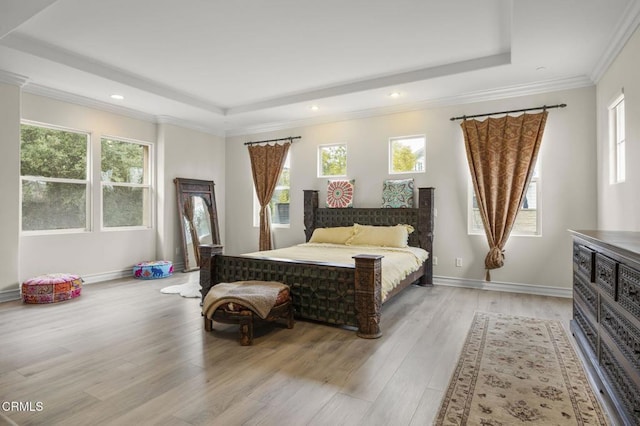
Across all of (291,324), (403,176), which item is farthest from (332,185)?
(291,324)

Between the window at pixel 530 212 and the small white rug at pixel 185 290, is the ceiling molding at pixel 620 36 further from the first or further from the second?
the small white rug at pixel 185 290

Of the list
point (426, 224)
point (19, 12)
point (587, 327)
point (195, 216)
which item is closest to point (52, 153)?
point (195, 216)

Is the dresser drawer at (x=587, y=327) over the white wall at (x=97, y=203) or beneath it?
beneath

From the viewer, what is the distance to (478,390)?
7.10 feet

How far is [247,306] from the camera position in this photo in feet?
9.53

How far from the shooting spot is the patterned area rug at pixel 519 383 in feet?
6.18

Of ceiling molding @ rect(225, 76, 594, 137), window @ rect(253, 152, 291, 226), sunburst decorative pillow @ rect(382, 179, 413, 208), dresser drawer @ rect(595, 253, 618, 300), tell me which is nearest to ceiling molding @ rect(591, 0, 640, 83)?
ceiling molding @ rect(225, 76, 594, 137)

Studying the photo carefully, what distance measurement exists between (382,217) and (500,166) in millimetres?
1773

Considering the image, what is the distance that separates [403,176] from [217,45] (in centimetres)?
321

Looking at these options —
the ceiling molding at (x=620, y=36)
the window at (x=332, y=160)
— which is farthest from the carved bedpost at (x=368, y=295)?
the window at (x=332, y=160)

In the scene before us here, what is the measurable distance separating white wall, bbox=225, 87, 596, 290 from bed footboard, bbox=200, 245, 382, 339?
2440 mm

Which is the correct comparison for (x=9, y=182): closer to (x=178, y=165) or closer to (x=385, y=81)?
(x=178, y=165)

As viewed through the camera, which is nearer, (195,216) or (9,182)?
(9,182)

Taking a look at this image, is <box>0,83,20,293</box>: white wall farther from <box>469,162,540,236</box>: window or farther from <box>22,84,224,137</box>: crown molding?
<box>469,162,540,236</box>: window
